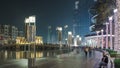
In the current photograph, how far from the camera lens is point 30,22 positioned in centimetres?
3672

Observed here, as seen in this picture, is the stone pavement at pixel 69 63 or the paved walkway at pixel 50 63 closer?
the paved walkway at pixel 50 63

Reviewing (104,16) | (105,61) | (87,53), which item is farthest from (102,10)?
(105,61)

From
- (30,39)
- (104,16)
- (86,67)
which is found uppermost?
(104,16)

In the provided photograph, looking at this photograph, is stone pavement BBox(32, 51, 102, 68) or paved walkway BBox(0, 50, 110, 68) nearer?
paved walkway BBox(0, 50, 110, 68)

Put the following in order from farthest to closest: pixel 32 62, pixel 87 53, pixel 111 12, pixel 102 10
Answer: pixel 102 10 → pixel 111 12 → pixel 87 53 → pixel 32 62

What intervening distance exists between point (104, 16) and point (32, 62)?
55.1 meters

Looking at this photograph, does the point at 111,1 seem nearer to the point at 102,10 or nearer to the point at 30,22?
the point at 102,10

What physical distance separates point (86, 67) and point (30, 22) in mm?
7151

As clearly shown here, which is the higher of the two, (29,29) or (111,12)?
(111,12)

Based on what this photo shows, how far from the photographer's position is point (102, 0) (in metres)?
90.5

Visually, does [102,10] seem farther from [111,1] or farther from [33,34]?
[33,34]

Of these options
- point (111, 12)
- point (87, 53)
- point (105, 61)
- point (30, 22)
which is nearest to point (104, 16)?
point (111, 12)

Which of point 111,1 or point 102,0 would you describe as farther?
point 102,0

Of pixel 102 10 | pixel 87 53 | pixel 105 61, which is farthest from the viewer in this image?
pixel 102 10
